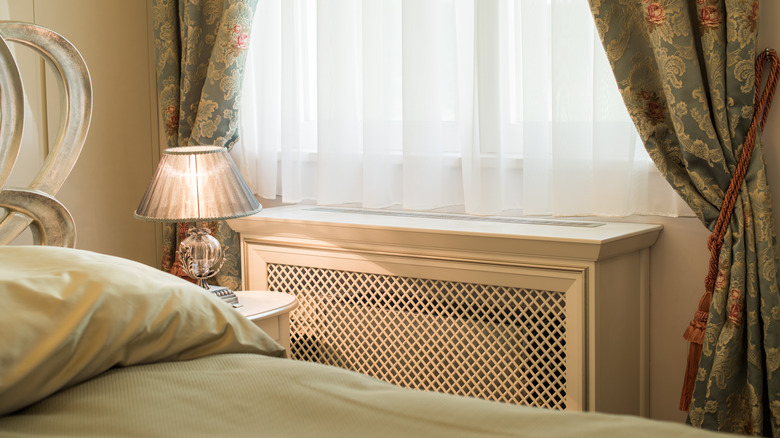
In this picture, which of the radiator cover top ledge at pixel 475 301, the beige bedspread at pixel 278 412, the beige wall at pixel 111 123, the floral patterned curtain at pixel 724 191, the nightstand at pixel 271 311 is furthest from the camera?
the beige wall at pixel 111 123

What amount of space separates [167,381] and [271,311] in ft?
2.80

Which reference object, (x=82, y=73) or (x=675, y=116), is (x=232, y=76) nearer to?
(x=82, y=73)

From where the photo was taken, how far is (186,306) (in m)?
1.20

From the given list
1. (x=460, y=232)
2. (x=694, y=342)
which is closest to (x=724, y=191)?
(x=694, y=342)

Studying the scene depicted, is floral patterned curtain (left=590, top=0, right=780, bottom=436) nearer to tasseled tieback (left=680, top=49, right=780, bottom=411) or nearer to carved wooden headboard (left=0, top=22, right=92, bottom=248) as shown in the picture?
tasseled tieback (left=680, top=49, right=780, bottom=411)

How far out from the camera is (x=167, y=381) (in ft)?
3.50

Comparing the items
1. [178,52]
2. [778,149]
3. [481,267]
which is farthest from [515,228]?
[178,52]

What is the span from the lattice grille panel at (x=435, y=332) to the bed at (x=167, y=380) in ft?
2.55

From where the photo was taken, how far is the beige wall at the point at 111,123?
102 inches

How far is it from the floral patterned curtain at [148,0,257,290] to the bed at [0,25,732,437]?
1.24 metres

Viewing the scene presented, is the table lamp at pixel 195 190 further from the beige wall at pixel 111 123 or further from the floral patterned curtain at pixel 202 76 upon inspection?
the beige wall at pixel 111 123

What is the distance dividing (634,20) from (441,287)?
81cm

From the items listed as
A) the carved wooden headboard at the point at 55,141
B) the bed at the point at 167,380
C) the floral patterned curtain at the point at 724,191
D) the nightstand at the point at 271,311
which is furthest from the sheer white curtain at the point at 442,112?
the bed at the point at 167,380

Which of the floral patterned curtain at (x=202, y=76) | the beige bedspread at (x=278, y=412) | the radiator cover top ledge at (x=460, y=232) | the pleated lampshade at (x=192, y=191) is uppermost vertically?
the floral patterned curtain at (x=202, y=76)
